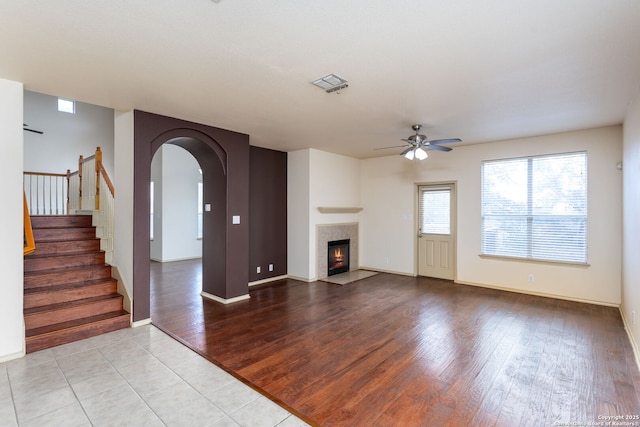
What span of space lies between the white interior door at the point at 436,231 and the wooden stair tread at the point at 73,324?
5403 millimetres

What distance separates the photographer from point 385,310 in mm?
4422

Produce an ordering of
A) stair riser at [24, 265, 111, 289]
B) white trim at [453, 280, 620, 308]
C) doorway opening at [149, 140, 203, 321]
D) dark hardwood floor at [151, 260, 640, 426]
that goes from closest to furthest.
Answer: dark hardwood floor at [151, 260, 640, 426] < stair riser at [24, 265, 111, 289] < white trim at [453, 280, 620, 308] < doorway opening at [149, 140, 203, 321]

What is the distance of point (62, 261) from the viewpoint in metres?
4.00

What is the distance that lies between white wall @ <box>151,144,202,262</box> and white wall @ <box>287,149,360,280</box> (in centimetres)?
417

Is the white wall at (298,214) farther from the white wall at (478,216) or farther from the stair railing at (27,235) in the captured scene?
the stair railing at (27,235)

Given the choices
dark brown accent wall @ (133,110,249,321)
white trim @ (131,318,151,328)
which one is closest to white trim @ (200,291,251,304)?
dark brown accent wall @ (133,110,249,321)

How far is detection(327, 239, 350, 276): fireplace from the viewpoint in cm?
664

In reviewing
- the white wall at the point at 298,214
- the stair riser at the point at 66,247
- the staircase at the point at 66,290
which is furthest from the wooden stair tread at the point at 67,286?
the white wall at the point at 298,214

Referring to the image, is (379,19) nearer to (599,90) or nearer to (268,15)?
(268,15)

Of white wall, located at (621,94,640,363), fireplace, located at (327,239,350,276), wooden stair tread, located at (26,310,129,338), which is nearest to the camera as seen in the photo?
white wall, located at (621,94,640,363)

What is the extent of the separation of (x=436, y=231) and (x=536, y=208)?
70.4 inches

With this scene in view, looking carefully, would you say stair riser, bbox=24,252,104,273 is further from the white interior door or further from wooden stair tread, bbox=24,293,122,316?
the white interior door

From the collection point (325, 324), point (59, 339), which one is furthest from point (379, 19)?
point (59, 339)

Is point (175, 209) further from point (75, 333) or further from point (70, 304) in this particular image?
point (75, 333)
